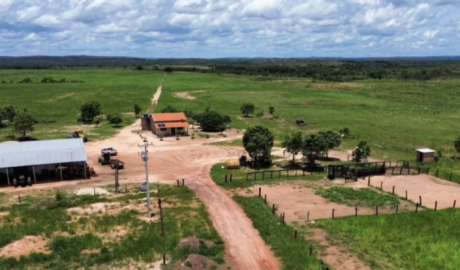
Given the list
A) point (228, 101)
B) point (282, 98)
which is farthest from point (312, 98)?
point (228, 101)

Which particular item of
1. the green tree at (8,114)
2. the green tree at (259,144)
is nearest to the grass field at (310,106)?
the green tree at (8,114)

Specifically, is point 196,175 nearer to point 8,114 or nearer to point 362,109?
point 8,114

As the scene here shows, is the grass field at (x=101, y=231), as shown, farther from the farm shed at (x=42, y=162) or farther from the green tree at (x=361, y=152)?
the green tree at (x=361, y=152)

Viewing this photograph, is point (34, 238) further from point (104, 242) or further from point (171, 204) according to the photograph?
point (171, 204)

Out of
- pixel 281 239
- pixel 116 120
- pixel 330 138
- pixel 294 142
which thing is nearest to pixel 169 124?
pixel 116 120

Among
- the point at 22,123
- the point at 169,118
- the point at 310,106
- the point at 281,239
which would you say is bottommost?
the point at 281,239

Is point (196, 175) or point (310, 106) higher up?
point (310, 106)
